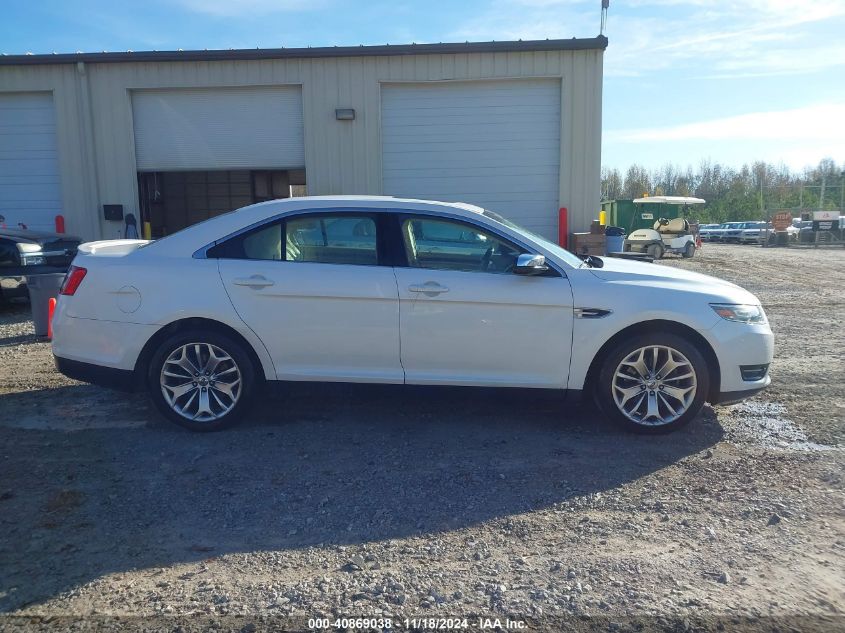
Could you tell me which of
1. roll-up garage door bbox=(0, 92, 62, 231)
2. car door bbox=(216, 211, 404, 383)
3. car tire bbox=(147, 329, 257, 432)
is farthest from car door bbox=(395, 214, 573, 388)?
roll-up garage door bbox=(0, 92, 62, 231)

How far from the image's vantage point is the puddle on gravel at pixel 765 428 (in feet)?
15.6

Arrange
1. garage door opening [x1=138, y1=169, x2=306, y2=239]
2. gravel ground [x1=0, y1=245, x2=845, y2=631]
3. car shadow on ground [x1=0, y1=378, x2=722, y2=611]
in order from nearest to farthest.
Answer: gravel ground [x1=0, y1=245, x2=845, y2=631], car shadow on ground [x1=0, y1=378, x2=722, y2=611], garage door opening [x1=138, y1=169, x2=306, y2=239]

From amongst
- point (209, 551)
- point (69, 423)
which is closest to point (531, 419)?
point (209, 551)

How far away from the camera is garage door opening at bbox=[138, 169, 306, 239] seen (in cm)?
1817

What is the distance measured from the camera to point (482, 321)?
15.9ft

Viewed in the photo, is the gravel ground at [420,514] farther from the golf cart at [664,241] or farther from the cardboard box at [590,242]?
the golf cart at [664,241]

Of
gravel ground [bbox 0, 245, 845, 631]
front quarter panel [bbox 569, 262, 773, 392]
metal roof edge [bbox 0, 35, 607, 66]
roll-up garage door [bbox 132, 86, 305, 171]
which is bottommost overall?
gravel ground [bbox 0, 245, 845, 631]

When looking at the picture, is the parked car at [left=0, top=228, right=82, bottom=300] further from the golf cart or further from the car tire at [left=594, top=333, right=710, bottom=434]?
the golf cart

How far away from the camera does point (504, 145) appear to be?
1286cm

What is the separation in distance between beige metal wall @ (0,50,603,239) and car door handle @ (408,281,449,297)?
8387mm

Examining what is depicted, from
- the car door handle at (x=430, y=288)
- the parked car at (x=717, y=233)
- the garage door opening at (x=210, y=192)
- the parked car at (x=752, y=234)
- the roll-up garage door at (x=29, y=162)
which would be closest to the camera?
the car door handle at (x=430, y=288)

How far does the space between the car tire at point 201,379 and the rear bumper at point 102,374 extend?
0.16 m

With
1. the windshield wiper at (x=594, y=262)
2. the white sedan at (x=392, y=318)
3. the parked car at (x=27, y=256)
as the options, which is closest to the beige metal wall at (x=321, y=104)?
the parked car at (x=27, y=256)

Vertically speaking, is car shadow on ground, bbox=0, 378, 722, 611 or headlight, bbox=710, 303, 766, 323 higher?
headlight, bbox=710, 303, 766, 323
